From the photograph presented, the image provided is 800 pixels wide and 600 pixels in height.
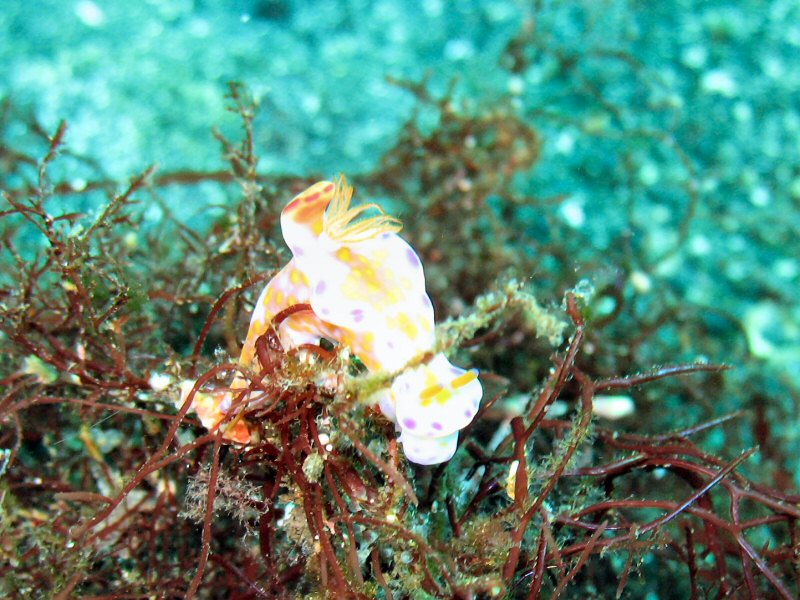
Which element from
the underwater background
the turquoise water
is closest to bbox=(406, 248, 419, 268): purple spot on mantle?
the underwater background

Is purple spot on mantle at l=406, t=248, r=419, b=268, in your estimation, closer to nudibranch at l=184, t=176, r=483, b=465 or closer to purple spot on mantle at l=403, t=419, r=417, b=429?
nudibranch at l=184, t=176, r=483, b=465

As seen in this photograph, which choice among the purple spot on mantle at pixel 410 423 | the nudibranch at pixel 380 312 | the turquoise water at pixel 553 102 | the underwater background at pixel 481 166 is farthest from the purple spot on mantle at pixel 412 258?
the turquoise water at pixel 553 102

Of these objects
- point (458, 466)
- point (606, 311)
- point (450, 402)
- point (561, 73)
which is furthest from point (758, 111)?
point (450, 402)

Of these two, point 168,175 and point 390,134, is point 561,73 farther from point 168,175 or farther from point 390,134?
point 168,175

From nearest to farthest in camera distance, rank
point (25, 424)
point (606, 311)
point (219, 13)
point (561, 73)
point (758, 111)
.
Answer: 1. point (25, 424)
2. point (606, 311)
3. point (758, 111)
4. point (561, 73)
5. point (219, 13)

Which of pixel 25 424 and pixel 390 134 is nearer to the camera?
pixel 25 424

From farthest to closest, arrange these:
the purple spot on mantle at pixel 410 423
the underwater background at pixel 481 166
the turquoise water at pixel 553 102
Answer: the turquoise water at pixel 553 102, the underwater background at pixel 481 166, the purple spot on mantle at pixel 410 423

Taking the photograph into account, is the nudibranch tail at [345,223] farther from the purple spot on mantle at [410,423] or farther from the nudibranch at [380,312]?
the purple spot on mantle at [410,423]

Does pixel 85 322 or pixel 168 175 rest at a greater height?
pixel 85 322
